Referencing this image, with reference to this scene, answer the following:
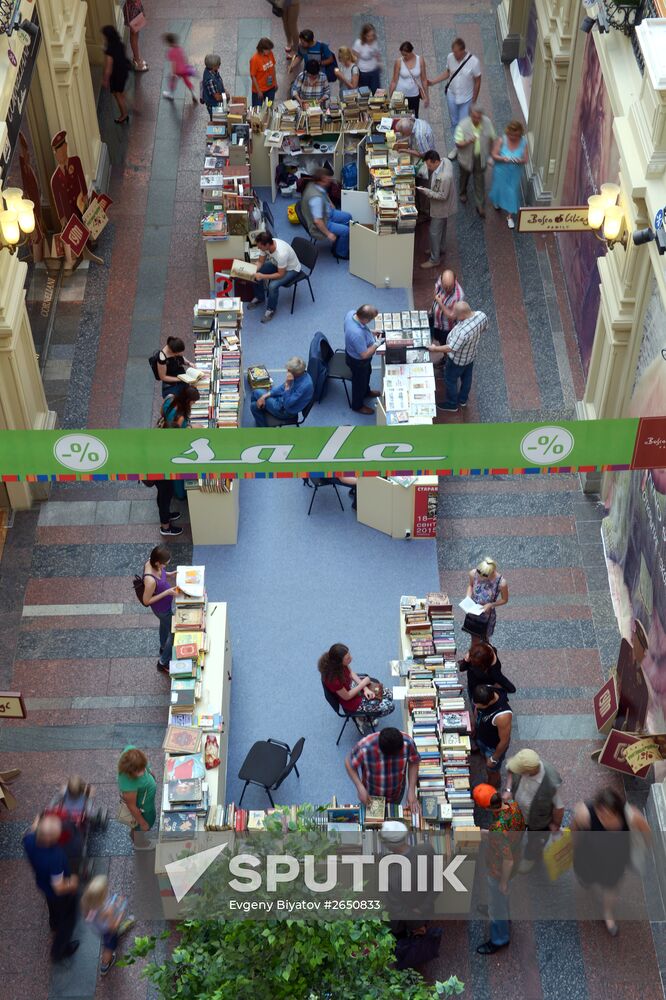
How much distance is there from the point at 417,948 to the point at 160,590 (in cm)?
377

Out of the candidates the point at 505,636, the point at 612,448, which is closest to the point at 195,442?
the point at 612,448

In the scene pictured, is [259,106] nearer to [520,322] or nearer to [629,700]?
[520,322]

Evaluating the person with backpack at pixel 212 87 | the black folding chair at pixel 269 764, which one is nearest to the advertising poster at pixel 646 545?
the black folding chair at pixel 269 764

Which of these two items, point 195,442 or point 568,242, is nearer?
point 195,442

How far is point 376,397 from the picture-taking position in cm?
1431

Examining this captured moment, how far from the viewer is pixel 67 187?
16.0 meters

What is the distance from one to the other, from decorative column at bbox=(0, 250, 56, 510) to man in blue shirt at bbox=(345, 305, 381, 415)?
3.24 meters

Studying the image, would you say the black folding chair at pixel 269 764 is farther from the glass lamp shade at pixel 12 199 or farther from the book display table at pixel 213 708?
the glass lamp shade at pixel 12 199

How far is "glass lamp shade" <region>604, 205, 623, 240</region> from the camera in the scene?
37.9 ft

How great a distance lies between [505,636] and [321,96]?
8.78 metres

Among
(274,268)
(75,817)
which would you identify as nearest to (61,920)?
(75,817)

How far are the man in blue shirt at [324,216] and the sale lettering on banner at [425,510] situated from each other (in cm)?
470

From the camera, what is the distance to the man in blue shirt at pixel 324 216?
1614 cm

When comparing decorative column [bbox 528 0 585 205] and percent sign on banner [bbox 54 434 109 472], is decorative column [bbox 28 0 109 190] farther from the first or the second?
percent sign on banner [bbox 54 434 109 472]
